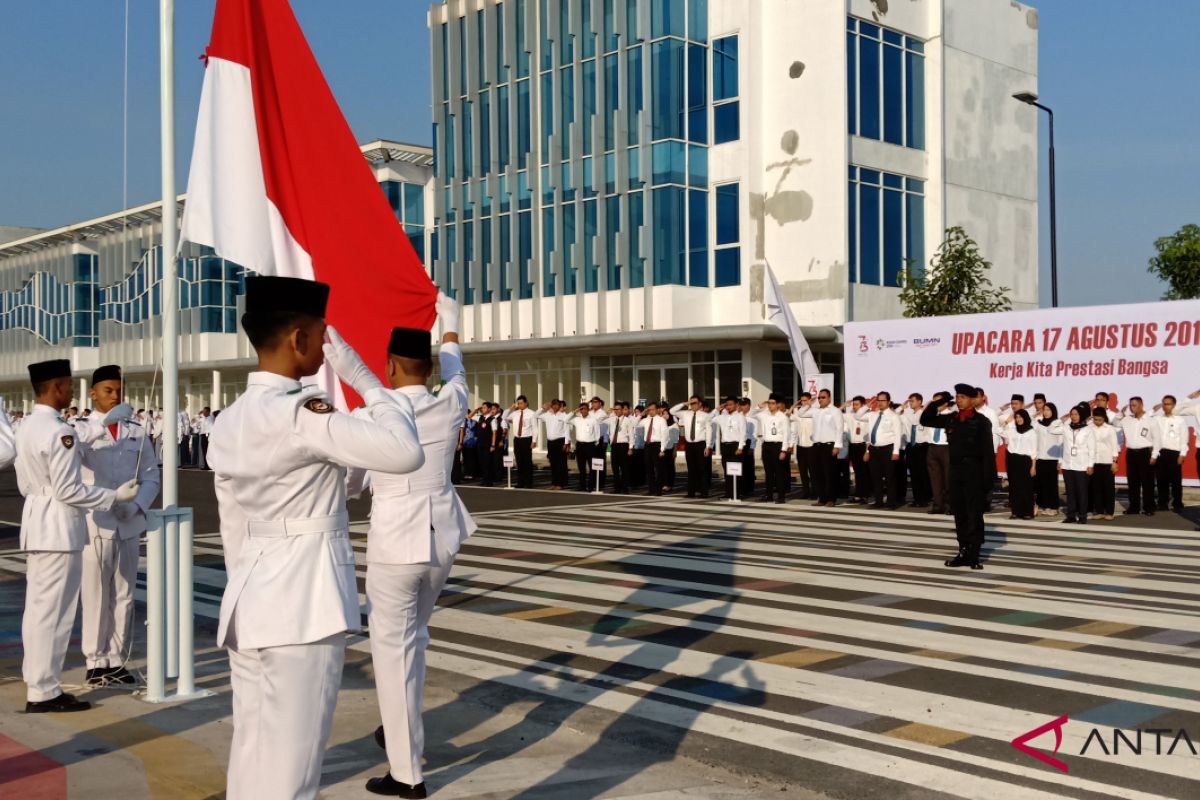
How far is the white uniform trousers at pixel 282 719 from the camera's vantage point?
390 centimetres

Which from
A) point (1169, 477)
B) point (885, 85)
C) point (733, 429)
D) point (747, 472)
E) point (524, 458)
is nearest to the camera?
point (1169, 477)

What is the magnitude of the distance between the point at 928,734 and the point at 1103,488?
46.0ft

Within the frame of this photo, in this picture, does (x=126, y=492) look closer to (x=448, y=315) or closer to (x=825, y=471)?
(x=448, y=315)

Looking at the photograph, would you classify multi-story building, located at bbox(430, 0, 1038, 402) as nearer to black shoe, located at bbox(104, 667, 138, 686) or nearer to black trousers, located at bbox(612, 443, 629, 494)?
black trousers, located at bbox(612, 443, 629, 494)

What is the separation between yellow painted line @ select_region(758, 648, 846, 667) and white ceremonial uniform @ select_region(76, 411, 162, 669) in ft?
13.7

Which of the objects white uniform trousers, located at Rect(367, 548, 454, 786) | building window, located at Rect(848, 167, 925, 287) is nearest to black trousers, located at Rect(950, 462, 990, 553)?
white uniform trousers, located at Rect(367, 548, 454, 786)

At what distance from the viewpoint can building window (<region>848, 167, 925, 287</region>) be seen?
118 ft

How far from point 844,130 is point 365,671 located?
29.7 m

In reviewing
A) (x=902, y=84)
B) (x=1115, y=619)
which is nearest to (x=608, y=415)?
(x=902, y=84)

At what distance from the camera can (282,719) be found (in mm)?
3908

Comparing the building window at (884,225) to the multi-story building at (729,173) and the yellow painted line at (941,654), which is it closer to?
the multi-story building at (729,173)

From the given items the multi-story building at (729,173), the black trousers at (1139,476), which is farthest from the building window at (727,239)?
the black trousers at (1139,476)

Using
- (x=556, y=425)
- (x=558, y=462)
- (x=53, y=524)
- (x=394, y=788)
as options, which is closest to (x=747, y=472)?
(x=558, y=462)

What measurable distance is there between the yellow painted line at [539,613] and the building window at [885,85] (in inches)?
1090
